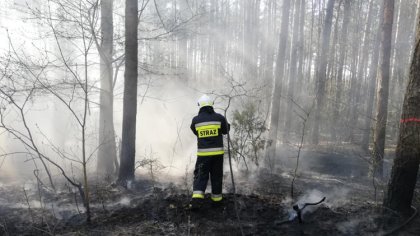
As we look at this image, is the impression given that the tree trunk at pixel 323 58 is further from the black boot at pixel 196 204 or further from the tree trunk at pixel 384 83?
the black boot at pixel 196 204

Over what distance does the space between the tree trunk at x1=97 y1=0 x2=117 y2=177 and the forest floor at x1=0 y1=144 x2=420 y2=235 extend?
1.61 metres

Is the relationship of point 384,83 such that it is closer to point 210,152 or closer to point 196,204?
point 210,152

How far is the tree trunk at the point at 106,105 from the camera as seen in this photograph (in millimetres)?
8538

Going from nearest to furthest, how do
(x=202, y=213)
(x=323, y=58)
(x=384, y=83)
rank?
→ (x=202, y=213)
(x=384, y=83)
(x=323, y=58)

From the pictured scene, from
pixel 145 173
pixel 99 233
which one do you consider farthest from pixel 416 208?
pixel 145 173

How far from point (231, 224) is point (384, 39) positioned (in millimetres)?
7627

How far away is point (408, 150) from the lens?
4750 mm

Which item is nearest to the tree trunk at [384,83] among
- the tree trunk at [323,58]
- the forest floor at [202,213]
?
the forest floor at [202,213]

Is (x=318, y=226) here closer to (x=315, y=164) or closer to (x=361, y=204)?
(x=361, y=204)

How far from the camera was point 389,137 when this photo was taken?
58.6 feet

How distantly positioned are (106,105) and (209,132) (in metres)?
4.20

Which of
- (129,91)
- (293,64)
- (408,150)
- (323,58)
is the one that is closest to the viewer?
(408,150)

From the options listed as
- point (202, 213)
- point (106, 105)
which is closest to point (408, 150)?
point (202, 213)

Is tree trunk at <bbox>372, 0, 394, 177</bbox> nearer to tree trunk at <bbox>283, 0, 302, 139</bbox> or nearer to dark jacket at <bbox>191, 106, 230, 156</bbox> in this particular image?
tree trunk at <bbox>283, 0, 302, 139</bbox>
